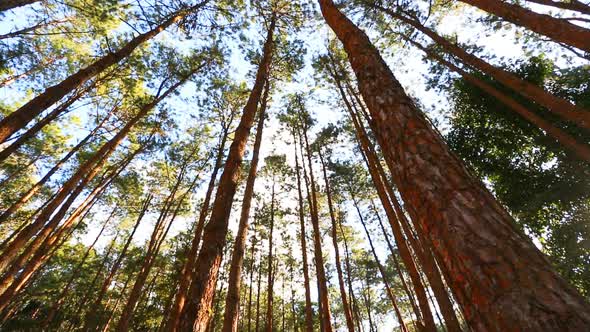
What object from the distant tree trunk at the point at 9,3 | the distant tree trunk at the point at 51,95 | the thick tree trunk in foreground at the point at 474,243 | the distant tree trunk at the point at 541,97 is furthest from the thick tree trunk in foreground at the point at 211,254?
the distant tree trunk at the point at 541,97

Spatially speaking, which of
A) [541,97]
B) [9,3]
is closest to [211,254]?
[9,3]

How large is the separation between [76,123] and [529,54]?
24.7 m

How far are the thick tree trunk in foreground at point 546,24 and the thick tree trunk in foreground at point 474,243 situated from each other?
605cm

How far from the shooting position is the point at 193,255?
9016 millimetres

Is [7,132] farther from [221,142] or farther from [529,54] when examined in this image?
[529,54]

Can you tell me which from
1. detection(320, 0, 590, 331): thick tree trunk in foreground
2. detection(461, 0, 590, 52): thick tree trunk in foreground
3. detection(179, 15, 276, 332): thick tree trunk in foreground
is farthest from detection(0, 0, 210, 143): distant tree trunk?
detection(461, 0, 590, 52): thick tree trunk in foreground

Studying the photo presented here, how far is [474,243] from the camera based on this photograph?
1082mm

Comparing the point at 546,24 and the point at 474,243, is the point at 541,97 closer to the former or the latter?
the point at 546,24

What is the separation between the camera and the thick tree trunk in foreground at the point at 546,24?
517cm

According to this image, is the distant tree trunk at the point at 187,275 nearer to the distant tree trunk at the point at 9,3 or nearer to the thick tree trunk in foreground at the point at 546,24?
the distant tree trunk at the point at 9,3

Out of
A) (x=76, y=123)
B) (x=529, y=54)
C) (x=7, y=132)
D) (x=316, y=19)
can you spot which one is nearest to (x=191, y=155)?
(x=76, y=123)

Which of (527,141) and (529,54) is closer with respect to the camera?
(527,141)

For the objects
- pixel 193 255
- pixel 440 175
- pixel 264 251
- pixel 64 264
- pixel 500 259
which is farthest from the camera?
pixel 264 251

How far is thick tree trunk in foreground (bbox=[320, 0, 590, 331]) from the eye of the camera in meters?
0.84
